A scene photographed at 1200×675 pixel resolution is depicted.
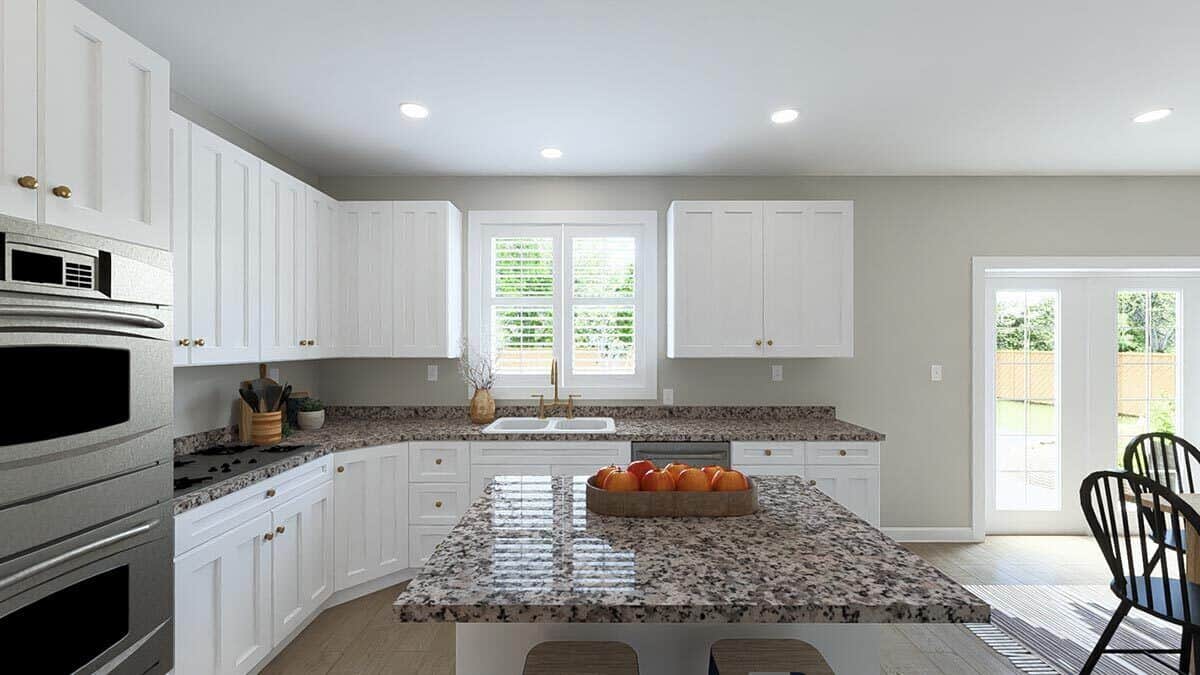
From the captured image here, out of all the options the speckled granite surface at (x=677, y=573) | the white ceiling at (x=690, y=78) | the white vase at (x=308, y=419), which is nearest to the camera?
the speckled granite surface at (x=677, y=573)

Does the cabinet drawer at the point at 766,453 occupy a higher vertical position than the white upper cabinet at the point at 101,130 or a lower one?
lower

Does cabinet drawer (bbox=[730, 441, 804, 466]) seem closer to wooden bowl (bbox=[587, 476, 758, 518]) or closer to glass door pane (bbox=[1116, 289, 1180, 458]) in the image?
wooden bowl (bbox=[587, 476, 758, 518])

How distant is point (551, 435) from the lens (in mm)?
3301

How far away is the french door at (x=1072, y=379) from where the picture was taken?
4.16 meters

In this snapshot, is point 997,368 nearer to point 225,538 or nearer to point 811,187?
point 811,187

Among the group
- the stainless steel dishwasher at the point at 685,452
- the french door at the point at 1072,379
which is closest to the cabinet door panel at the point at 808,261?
the stainless steel dishwasher at the point at 685,452

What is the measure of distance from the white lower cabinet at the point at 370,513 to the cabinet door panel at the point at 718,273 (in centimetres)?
183

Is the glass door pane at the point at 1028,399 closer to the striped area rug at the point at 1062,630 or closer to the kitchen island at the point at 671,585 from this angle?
the striped area rug at the point at 1062,630

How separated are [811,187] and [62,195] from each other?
388 cm

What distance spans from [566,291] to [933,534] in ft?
9.87

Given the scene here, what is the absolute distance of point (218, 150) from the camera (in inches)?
98.3

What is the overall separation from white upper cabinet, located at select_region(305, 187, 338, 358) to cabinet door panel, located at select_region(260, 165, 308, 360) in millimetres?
70

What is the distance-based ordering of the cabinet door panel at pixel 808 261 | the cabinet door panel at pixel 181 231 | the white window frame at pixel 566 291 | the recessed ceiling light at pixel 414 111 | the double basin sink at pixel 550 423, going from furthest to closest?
the white window frame at pixel 566 291
the double basin sink at pixel 550 423
the cabinet door panel at pixel 808 261
the recessed ceiling light at pixel 414 111
the cabinet door panel at pixel 181 231

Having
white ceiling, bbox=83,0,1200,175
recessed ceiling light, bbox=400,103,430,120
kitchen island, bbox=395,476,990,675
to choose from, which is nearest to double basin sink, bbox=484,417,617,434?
white ceiling, bbox=83,0,1200,175
